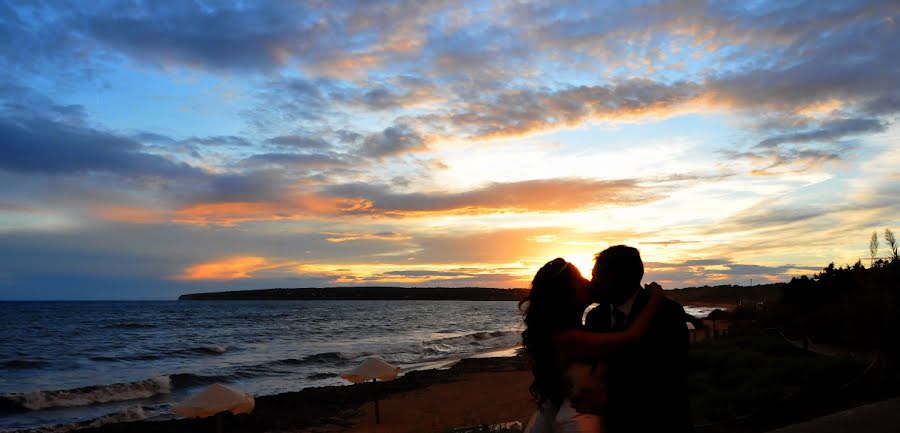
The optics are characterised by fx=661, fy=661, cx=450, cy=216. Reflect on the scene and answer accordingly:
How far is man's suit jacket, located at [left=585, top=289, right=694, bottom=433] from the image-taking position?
2.92 m

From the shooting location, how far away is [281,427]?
1647cm

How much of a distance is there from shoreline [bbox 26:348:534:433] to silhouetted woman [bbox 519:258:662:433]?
40.2 feet

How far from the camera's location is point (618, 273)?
3057 millimetres

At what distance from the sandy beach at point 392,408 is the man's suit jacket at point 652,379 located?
35.0 ft

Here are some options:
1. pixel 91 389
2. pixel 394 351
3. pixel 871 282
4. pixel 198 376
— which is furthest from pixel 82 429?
pixel 394 351

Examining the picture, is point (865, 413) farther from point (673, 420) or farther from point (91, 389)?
point (91, 389)

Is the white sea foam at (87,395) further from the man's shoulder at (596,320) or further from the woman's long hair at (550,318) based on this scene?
the man's shoulder at (596,320)

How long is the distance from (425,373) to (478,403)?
8070 mm

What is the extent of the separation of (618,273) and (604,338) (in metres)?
0.32

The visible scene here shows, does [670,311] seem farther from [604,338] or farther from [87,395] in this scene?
[87,395]

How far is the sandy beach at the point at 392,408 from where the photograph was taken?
53.0ft

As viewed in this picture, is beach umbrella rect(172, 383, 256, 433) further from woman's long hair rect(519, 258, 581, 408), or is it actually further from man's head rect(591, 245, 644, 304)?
man's head rect(591, 245, 644, 304)

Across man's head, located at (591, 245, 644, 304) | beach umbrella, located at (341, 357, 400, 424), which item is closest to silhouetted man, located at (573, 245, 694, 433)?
man's head, located at (591, 245, 644, 304)

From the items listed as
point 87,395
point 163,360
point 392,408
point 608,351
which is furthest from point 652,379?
point 163,360
